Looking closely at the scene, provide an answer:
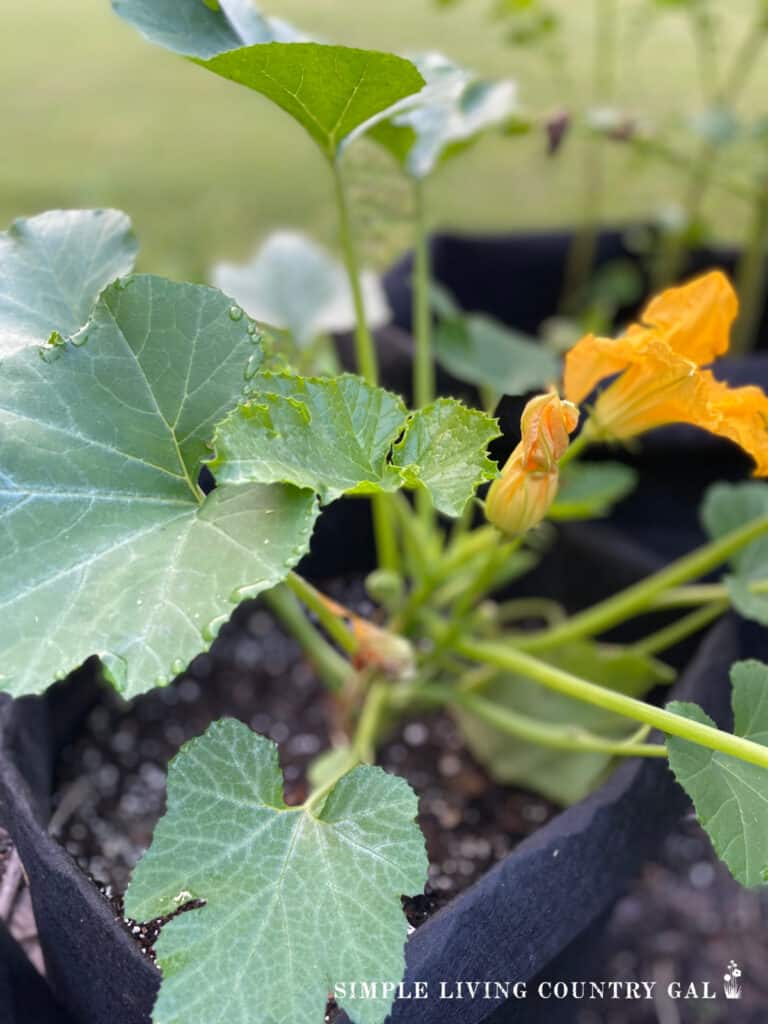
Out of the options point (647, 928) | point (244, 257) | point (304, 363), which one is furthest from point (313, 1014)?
point (244, 257)

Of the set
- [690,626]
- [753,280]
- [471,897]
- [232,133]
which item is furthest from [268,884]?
[232,133]

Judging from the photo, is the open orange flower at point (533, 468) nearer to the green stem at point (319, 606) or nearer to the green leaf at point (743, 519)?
the green stem at point (319, 606)

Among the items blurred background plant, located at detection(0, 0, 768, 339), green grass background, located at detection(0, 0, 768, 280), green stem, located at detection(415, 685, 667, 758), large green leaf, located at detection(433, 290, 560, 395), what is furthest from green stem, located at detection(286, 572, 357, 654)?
green grass background, located at detection(0, 0, 768, 280)

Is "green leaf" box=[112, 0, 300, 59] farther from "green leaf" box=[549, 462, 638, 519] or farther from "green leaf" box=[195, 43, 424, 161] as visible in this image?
"green leaf" box=[549, 462, 638, 519]

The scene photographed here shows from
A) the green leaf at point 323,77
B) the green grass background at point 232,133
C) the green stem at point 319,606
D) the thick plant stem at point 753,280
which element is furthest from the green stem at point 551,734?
the green grass background at point 232,133

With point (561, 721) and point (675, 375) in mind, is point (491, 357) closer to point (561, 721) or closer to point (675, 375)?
point (561, 721)

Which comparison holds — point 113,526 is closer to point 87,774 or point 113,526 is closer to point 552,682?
point 552,682
